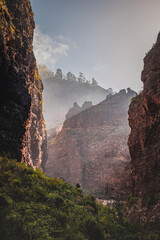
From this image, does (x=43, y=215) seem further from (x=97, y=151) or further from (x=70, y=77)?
(x=70, y=77)

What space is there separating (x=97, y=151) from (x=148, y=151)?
32.0 metres

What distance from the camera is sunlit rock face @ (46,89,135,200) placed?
28.9 m

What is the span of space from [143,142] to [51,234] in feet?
35.6

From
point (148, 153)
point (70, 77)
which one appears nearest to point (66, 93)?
point (70, 77)

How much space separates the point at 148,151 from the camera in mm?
13203

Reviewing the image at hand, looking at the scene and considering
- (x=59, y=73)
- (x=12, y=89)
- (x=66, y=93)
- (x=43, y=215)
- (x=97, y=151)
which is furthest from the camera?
(x=66, y=93)

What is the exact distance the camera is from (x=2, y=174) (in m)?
8.12

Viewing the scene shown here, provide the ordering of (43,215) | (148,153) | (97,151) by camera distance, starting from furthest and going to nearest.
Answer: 1. (97,151)
2. (148,153)
3. (43,215)

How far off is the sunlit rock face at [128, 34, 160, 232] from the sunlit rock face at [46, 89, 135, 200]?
9.69 metres

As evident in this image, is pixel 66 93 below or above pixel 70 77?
below

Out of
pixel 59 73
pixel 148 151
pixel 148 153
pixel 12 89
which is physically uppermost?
pixel 59 73

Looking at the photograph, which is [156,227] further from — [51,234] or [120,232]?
[51,234]

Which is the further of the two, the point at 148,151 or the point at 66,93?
the point at 66,93

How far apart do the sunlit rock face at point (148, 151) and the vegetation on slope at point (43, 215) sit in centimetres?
180
